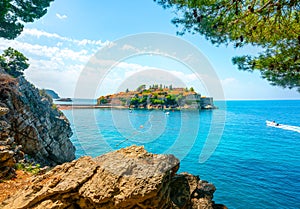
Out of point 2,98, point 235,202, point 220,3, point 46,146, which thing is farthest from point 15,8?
point 235,202

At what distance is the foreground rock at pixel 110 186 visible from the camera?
11.3ft

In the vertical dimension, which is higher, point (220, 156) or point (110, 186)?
point (110, 186)

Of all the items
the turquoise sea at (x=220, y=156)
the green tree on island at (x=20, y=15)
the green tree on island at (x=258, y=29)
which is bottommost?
the turquoise sea at (x=220, y=156)

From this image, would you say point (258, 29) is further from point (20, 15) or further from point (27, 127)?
point (20, 15)

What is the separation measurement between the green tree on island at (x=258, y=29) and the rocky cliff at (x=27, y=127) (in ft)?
25.9

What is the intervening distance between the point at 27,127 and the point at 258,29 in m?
13.0

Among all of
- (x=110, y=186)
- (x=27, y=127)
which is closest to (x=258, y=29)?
(x=110, y=186)

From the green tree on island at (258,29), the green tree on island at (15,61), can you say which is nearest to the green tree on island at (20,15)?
the green tree on island at (15,61)

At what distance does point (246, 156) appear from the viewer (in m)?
21.5

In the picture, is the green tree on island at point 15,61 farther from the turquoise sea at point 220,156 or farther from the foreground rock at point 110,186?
the foreground rock at point 110,186

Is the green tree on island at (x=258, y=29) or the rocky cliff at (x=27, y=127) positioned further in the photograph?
the rocky cliff at (x=27, y=127)

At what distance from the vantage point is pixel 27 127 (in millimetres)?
10891

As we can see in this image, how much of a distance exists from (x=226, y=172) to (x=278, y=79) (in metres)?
12.3

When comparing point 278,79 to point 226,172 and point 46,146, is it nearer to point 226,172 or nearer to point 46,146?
point 226,172
